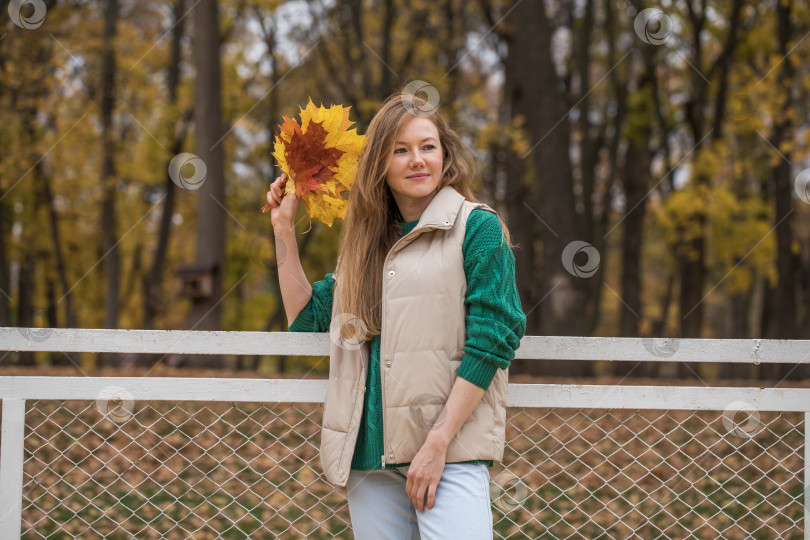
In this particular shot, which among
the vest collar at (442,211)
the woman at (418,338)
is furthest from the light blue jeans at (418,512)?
the vest collar at (442,211)

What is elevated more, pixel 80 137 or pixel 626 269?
pixel 80 137

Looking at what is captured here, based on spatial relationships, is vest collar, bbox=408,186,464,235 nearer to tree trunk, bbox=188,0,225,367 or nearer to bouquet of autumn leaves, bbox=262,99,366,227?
bouquet of autumn leaves, bbox=262,99,366,227

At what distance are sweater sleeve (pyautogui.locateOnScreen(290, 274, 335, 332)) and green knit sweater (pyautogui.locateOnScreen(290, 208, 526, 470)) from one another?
1.11 feet

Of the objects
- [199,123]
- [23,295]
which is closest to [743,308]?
[199,123]

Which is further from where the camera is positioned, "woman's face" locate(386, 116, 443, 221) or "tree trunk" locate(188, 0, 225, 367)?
"tree trunk" locate(188, 0, 225, 367)

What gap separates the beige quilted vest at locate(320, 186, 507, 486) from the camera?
1.95 m

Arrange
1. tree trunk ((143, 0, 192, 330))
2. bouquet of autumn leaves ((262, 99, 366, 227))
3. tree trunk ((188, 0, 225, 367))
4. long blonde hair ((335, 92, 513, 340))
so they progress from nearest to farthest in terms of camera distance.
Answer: long blonde hair ((335, 92, 513, 340)), bouquet of autumn leaves ((262, 99, 366, 227)), tree trunk ((188, 0, 225, 367)), tree trunk ((143, 0, 192, 330))

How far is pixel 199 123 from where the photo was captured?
10.0 m

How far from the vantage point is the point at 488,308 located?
1905 millimetres

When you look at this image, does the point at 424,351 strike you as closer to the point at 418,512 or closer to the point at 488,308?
the point at 488,308

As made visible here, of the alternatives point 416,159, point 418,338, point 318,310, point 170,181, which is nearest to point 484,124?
point 170,181

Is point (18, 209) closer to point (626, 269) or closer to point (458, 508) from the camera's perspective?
point (626, 269)

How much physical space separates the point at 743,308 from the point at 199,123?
1497 centimetres

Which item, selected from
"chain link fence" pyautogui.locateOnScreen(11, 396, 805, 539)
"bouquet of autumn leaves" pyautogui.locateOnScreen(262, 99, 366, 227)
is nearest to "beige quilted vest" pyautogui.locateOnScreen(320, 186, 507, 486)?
"bouquet of autumn leaves" pyautogui.locateOnScreen(262, 99, 366, 227)
